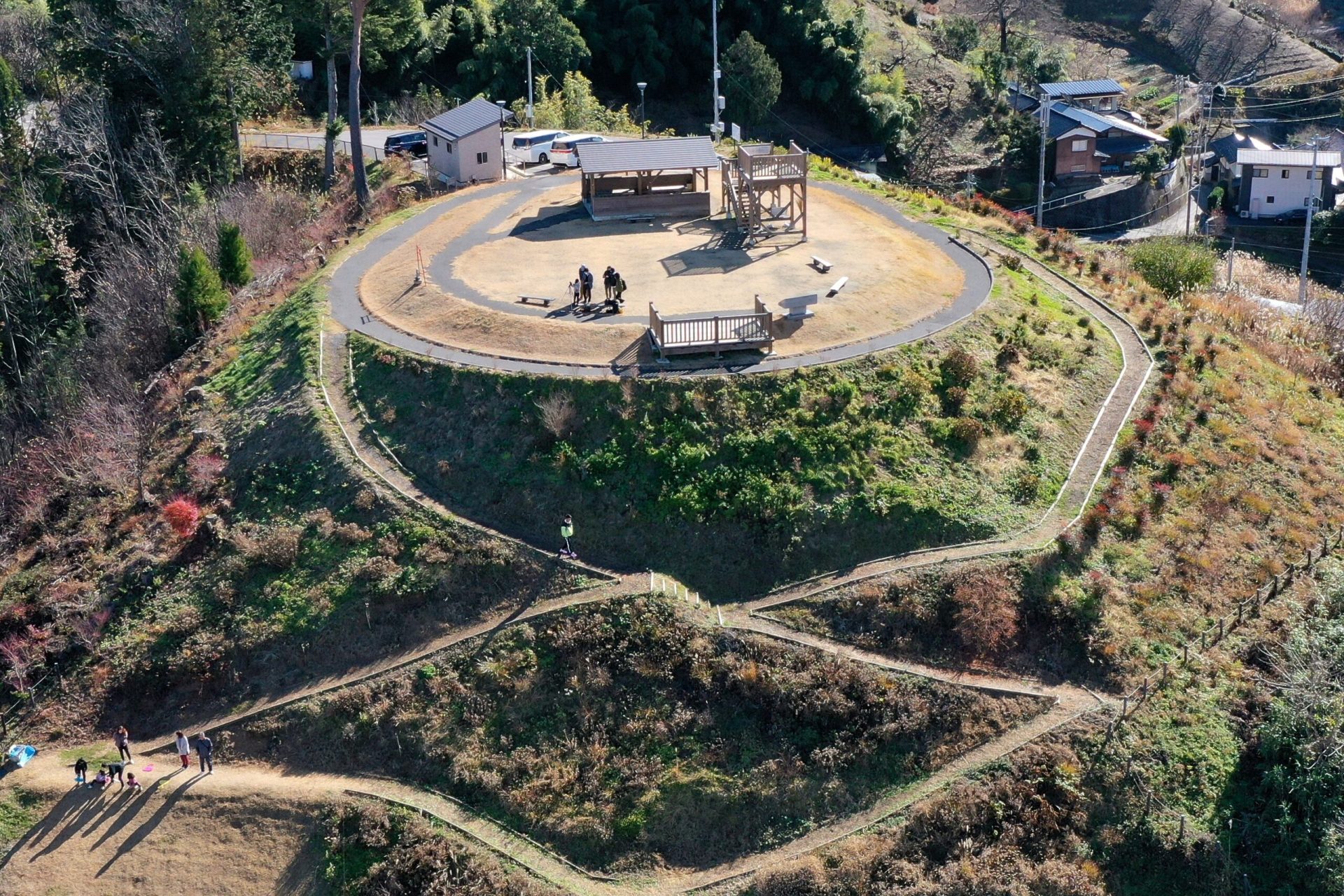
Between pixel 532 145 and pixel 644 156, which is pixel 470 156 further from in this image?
pixel 644 156

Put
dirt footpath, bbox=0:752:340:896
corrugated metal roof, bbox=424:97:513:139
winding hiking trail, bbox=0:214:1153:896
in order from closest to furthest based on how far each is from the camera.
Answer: winding hiking trail, bbox=0:214:1153:896 < dirt footpath, bbox=0:752:340:896 < corrugated metal roof, bbox=424:97:513:139

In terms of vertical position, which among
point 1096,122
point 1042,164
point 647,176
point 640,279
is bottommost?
point 640,279

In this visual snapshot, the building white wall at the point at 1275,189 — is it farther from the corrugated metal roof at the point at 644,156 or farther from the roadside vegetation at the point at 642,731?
the roadside vegetation at the point at 642,731

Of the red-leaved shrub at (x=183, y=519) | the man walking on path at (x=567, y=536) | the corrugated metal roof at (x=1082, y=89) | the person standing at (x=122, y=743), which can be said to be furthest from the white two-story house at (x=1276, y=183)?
the person standing at (x=122, y=743)

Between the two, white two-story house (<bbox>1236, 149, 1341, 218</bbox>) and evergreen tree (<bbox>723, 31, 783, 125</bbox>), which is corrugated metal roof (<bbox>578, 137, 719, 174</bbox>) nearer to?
evergreen tree (<bbox>723, 31, 783, 125</bbox>)

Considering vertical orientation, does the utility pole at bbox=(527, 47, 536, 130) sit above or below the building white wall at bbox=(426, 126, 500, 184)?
above

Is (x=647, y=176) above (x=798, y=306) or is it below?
above

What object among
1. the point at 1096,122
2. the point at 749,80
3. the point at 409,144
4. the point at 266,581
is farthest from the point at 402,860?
the point at 1096,122

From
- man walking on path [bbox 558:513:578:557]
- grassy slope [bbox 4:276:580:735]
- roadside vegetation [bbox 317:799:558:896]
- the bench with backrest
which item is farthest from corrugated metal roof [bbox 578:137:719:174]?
roadside vegetation [bbox 317:799:558:896]
